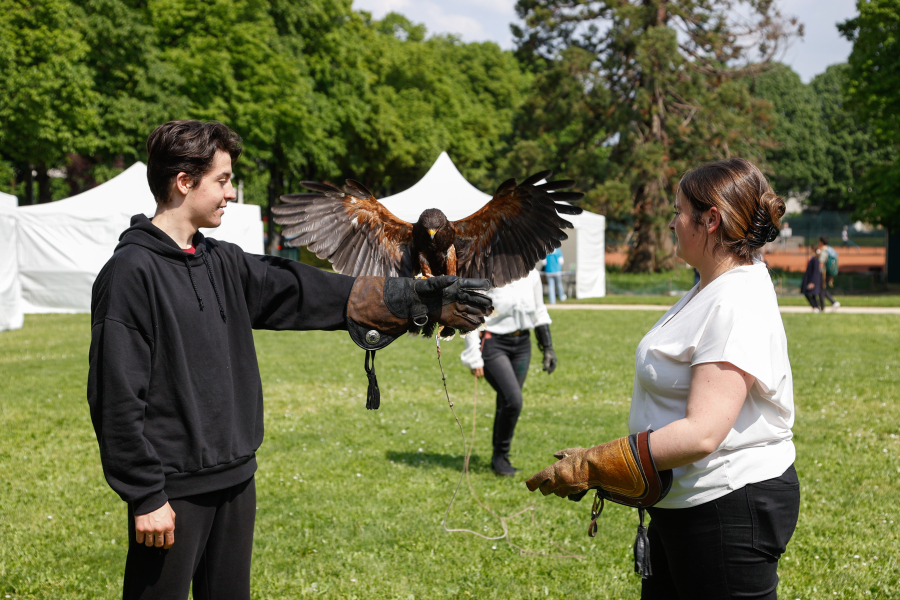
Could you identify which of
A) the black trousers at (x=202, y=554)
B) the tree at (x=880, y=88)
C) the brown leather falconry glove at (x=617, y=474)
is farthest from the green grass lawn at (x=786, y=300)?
the black trousers at (x=202, y=554)

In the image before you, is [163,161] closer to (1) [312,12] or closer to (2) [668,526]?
(2) [668,526]

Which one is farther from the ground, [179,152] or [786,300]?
[179,152]

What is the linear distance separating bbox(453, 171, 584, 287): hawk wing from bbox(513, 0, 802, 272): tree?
21.4 m

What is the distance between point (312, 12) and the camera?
87.6 ft

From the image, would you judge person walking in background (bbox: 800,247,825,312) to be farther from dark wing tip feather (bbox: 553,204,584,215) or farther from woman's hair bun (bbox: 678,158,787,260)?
woman's hair bun (bbox: 678,158,787,260)

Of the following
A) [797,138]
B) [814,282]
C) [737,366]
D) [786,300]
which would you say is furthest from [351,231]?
[797,138]

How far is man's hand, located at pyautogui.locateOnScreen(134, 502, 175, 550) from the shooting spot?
185 centimetres

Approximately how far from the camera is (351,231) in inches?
131

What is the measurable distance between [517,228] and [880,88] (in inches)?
990

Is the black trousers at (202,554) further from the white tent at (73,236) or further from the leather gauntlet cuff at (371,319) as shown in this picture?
the white tent at (73,236)

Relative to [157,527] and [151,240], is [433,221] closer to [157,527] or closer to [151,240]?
[151,240]

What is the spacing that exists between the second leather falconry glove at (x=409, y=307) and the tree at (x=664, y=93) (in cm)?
2255

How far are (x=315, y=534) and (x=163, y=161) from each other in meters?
2.90

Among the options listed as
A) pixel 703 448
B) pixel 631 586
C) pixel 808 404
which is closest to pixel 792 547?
pixel 631 586
